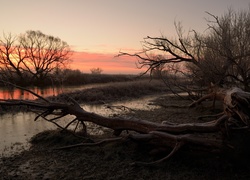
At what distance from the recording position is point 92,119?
8398 millimetres

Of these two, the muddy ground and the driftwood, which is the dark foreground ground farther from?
the driftwood

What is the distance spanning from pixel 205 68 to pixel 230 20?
3.13m

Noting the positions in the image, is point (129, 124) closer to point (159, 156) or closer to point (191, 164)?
point (159, 156)

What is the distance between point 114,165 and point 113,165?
1.1 inches

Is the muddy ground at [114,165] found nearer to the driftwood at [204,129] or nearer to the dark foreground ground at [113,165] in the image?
the dark foreground ground at [113,165]

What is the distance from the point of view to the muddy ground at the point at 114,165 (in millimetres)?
5836

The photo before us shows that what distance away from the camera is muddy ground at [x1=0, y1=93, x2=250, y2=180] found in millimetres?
5836

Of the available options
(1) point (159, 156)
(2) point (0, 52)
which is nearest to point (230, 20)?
(1) point (159, 156)

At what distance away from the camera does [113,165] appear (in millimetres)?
6496

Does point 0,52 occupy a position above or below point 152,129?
above

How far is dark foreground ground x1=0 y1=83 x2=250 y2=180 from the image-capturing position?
5.83 meters

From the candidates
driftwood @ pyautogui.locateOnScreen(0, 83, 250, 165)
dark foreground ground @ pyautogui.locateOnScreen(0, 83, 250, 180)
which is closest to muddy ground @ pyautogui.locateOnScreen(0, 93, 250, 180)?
dark foreground ground @ pyautogui.locateOnScreen(0, 83, 250, 180)

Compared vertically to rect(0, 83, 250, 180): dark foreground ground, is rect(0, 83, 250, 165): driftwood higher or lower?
higher

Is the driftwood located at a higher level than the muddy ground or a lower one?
higher
